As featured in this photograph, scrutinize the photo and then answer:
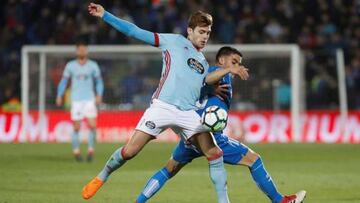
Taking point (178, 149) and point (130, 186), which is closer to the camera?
point (178, 149)

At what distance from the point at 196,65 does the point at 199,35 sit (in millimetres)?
323

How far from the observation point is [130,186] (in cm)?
1377

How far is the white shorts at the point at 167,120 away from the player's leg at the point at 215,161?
0.10 meters

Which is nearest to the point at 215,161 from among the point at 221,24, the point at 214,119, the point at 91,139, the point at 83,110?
the point at 214,119

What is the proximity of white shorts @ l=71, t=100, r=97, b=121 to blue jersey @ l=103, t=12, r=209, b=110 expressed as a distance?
9.25m

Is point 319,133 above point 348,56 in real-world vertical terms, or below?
below

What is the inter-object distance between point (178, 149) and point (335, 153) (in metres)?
11.1

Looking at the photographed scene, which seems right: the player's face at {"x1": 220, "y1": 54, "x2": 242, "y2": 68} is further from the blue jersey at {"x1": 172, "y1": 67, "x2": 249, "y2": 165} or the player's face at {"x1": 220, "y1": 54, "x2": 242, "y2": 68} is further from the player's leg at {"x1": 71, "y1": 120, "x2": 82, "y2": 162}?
the player's leg at {"x1": 71, "y1": 120, "x2": 82, "y2": 162}

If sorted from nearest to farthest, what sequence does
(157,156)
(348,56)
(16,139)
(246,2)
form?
1. (157,156)
2. (16,139)
3. (348,56)
4. (246,2)

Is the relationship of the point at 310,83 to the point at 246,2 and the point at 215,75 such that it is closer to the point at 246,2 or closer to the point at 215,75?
the point at 246,2

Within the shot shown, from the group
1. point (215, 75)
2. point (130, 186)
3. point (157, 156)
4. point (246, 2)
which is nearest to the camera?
point (215, 75)

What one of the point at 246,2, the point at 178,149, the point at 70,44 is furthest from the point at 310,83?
the point at 178,149

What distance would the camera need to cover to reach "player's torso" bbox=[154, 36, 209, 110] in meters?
9.99

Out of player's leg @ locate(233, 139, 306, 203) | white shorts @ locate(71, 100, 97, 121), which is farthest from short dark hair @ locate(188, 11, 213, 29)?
white shorts @ locate(71, 100, 97, 121)
